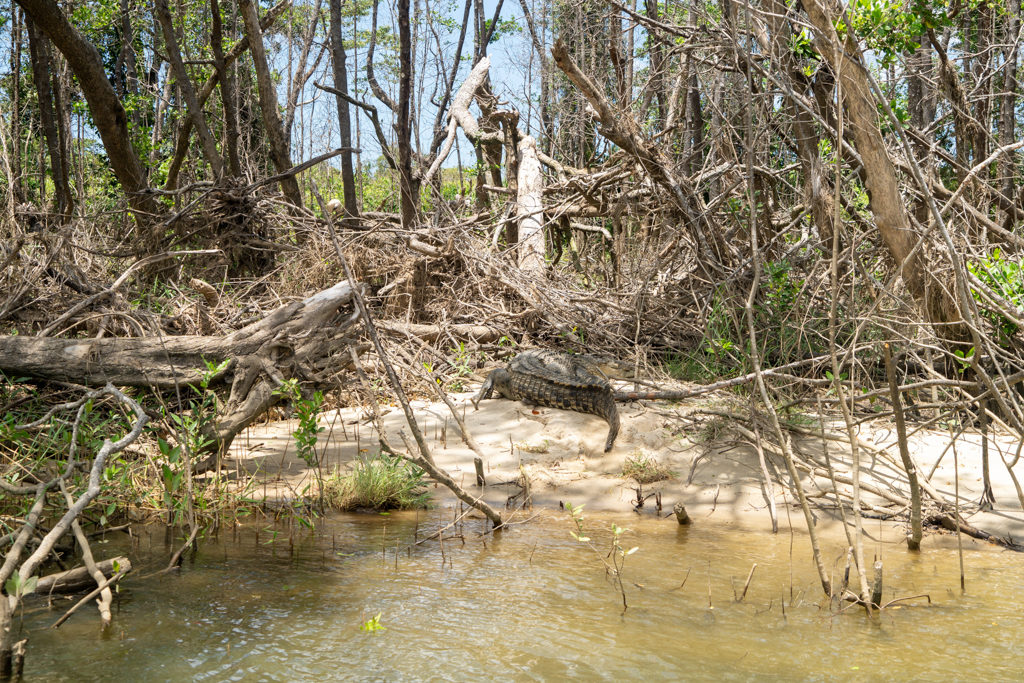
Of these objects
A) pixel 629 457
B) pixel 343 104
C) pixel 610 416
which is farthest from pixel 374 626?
pixel 343 104

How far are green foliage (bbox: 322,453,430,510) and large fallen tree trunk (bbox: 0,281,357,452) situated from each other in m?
0.75

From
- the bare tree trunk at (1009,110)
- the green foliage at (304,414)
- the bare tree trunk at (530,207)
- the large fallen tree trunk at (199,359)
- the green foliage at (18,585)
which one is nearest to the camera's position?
the green foliage at (18,585)

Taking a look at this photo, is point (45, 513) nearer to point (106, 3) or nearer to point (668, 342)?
point (668, 342)

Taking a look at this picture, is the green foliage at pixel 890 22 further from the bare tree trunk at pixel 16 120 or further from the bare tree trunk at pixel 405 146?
the bare tree trunk at pixel 16 120

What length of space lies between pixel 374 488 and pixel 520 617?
77.8 inches

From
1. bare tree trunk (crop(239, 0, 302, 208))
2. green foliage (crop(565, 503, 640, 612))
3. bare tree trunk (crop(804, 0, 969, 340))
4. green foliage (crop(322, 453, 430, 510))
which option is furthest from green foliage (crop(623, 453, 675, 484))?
bare tree trunk (crop(239, 0, 302, 208))

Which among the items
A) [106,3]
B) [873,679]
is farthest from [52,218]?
[106,3]

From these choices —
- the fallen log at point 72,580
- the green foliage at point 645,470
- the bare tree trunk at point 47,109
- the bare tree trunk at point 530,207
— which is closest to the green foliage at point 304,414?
the fallen log at point 72,580

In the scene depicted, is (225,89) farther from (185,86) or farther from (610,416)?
(610,416)

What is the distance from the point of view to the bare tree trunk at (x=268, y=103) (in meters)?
9.16

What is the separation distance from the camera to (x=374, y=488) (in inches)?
218

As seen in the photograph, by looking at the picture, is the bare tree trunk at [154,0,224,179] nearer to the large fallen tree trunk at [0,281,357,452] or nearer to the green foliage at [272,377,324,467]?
the large fallen tree trunk at [0,281,357,452]

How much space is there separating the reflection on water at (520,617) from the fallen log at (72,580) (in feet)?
0.34

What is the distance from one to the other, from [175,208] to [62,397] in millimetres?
3329
